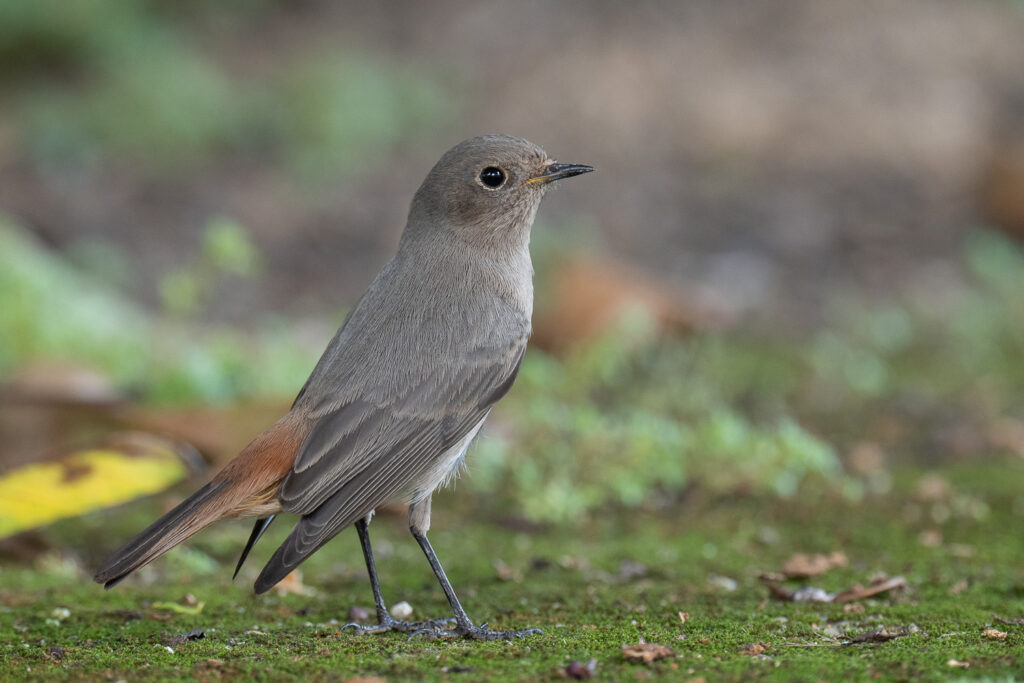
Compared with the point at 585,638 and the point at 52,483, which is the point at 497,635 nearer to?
the point at 585,638

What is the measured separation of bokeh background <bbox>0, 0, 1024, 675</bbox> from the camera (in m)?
6.05

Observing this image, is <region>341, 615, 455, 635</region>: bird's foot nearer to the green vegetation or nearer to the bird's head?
the bird's head

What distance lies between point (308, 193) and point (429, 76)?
2.54 meters

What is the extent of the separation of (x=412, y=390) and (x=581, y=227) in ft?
21.5

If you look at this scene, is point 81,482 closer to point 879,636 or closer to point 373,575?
point 373,575

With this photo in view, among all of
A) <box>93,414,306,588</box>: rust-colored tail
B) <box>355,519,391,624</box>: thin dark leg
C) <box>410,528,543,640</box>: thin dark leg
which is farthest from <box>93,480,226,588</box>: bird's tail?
<box>410,528,543,640</box>: thin dark leg

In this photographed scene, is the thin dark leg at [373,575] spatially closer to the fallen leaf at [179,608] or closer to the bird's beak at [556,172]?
the fallen leaf at [179,608]

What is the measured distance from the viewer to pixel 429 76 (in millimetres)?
13609

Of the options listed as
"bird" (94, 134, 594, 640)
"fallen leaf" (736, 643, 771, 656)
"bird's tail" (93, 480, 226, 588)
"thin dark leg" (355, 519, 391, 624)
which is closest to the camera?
"fallen leaf" (736, 643, 771, 656)

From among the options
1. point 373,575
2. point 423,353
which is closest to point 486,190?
point 423,353

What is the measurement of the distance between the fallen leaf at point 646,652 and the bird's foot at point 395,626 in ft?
3.21

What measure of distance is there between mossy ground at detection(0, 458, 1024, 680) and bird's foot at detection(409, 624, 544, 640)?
0.37 feet

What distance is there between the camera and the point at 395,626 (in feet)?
13.6

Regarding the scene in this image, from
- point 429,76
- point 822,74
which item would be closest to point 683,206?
point 822,74
